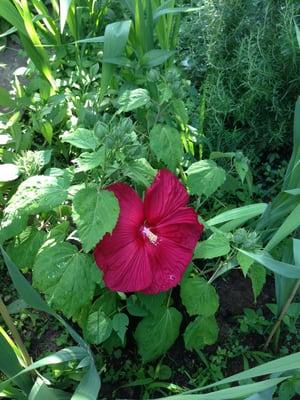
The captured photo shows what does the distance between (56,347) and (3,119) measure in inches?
26.7

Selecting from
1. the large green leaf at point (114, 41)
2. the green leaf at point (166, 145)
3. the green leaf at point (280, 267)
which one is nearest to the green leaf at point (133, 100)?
the green leaf at point (166, 145)

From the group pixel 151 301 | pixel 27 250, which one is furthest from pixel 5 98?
pixel 151 301

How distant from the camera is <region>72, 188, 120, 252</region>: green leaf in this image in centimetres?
101

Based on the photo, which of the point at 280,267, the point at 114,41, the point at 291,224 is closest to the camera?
the point at 280,267

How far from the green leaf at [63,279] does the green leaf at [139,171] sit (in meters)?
0.21

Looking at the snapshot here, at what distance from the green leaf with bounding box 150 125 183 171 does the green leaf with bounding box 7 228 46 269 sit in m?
0.33

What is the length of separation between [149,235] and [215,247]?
0.14 m

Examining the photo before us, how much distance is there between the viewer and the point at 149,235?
1.14 meters

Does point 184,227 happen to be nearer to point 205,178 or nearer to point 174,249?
point 174,249

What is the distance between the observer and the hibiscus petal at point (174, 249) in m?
1.13

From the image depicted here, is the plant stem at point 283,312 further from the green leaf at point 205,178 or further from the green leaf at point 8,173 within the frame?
the green leaf at point 8,173

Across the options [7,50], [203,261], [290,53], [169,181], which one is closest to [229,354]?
[203,261]

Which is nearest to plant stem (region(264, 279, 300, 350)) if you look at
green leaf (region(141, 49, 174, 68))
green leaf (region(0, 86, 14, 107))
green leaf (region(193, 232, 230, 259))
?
green leaf (region(193, 232, 230, 259))

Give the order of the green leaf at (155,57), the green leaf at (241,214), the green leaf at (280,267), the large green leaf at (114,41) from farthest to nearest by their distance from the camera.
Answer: the green leaf at (155,57) → the large green leaf at (114,41) → the green leaf at (241,214) → the green leaf at (280,267)
